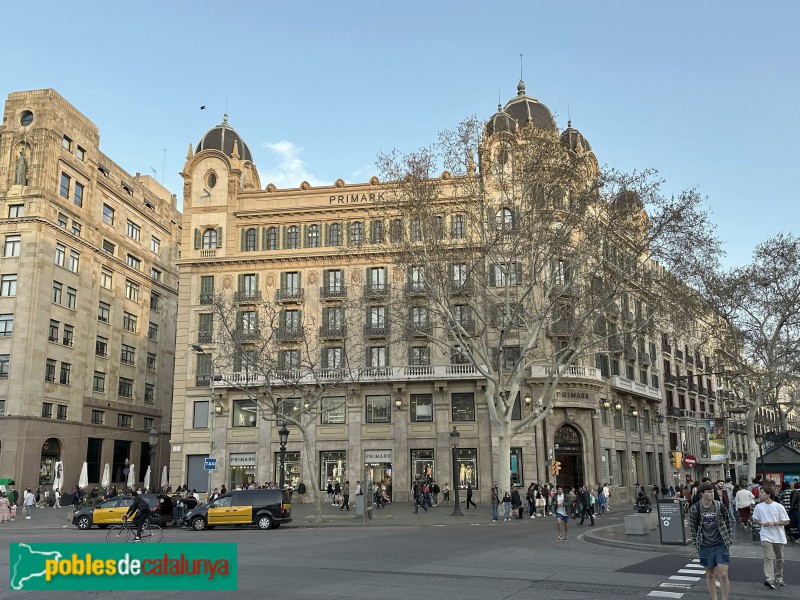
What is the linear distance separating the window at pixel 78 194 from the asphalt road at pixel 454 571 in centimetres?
4225

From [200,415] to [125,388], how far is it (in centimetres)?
1688

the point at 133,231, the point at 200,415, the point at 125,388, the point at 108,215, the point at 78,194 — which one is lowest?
the point at 200,415

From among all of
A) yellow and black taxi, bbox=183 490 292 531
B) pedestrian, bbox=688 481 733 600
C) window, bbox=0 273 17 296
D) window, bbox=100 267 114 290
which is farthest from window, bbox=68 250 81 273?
pedestrian, bbox=688 481 733 600

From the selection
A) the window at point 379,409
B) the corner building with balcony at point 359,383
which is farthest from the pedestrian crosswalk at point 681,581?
the window at point 379,409

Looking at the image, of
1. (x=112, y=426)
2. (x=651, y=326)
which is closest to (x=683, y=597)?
(x=651, y=326)

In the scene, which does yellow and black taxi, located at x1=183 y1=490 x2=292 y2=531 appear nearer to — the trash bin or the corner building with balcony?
the corner building with balcony

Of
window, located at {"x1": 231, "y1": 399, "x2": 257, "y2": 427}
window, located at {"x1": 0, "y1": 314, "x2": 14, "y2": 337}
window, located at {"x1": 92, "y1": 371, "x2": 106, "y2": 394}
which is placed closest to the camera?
window, located at {"x1": 231, "y1": 399, "x2": 257, "y2": 427}

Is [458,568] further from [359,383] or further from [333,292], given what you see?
[333,292]

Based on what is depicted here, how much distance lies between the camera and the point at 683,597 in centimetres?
1127

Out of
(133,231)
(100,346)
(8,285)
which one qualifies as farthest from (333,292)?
(133,231)

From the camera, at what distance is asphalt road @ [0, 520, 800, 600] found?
11336 millimetres

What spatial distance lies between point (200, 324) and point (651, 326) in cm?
2960

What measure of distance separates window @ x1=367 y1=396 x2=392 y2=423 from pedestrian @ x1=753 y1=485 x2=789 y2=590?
34.4 m

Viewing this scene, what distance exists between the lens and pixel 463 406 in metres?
45.7
